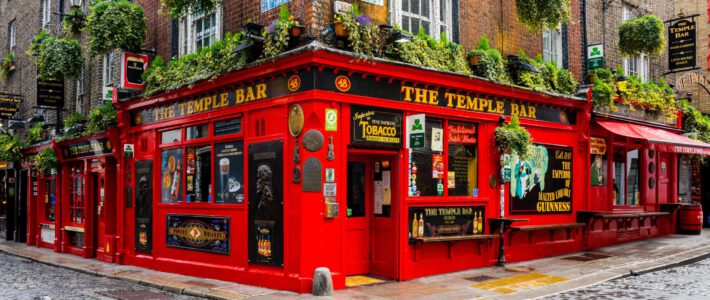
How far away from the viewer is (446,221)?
472 inches

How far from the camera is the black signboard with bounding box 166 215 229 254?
39.2 ft

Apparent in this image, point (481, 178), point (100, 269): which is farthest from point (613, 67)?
point (100, 269)

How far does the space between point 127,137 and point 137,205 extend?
5.73 ft

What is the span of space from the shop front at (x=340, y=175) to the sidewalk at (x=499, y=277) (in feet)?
1.14

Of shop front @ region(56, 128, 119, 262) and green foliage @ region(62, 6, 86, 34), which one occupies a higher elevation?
green foliage @ region(62, 6, 86, 34)

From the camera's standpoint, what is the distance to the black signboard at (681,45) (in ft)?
60.6

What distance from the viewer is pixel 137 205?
1470cm

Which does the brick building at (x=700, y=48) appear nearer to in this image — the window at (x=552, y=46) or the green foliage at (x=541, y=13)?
the window at (x=552, y=46)

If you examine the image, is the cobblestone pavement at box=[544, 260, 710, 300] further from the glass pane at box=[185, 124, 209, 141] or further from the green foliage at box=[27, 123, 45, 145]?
the green foliage at box=[27, 123, 45, 145]

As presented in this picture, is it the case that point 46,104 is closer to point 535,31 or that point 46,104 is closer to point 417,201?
point 417,201

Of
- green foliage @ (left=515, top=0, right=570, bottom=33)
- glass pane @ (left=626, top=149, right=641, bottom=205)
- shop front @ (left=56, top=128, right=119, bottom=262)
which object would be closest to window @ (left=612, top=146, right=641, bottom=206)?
glass pane @ (left=626, top=149, right=641, bottom=205)

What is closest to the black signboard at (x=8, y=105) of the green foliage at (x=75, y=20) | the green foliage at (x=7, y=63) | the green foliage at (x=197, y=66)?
the green foliage at (x=7, y=63)

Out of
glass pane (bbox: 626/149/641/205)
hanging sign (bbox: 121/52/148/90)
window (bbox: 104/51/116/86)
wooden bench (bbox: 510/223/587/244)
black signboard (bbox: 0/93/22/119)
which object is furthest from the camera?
black signboard (bbox: 0/93/22/119)

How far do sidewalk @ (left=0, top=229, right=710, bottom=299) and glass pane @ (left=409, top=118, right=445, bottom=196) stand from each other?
5.37ft
